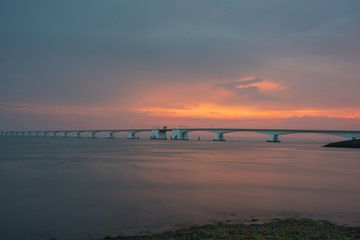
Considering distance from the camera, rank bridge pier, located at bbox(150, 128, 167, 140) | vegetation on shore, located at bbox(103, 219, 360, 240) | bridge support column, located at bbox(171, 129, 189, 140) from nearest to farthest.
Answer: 1. vegetation on shore, located at bbox(103, 219, 360, 240)
2. bridge support column, located at bbox(171, 129, 189, 140)
3. bridge pier, located at bbox(150, 128, 167, 140)

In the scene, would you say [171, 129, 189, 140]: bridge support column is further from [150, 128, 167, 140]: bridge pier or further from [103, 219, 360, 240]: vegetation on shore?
[103, 219, 360, 240]: vegetation on shore

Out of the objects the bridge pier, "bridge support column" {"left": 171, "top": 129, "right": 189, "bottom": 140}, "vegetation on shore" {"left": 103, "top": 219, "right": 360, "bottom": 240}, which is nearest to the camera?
"vegetation on shore" {"left": 103, "top": 219, "right": 360, "bottom": 240}

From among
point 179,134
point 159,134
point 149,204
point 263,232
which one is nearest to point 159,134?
point 159,134

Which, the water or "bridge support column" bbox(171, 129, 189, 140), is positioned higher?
"bridge support column" bbox(171, 129, 189, 140)

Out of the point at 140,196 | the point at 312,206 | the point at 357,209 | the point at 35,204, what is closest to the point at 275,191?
the point at 312,206

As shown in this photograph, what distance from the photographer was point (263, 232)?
24.5 feet

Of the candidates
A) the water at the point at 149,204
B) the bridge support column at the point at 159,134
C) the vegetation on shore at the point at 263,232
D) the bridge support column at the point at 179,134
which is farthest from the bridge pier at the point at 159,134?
the vegetation on shore at the point at 263,232

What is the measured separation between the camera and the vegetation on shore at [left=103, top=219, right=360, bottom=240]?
7094mm

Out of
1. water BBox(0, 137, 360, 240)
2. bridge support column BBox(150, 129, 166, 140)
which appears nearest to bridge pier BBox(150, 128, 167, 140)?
bridge support column BBox(150, 129, 166, 140)

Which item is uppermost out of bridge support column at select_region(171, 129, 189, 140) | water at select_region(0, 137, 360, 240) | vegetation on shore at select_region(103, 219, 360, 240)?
bridge support column at select_region(171, 129, 189, 140)

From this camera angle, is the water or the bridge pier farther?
the bridge pier

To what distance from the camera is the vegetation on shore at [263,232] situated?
23.3ft

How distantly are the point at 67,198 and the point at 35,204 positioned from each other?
4.75 feet

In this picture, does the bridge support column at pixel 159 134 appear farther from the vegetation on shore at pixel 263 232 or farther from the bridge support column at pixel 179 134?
the vegetation on shore at pixel 263 232
